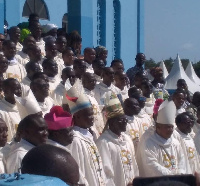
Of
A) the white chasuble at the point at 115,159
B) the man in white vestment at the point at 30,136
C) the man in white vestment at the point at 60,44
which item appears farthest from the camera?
the man in white vestment at the point at 60,44

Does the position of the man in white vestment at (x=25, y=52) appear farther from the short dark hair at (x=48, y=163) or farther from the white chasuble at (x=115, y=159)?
the short dark hair at (x=48, y=163)

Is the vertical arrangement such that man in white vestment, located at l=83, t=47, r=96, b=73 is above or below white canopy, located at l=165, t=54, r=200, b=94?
above

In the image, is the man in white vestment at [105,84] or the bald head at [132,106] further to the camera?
the man in white vestment at [105,84]

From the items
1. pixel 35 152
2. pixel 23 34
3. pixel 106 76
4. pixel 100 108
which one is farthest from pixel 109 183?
pixel 23 34

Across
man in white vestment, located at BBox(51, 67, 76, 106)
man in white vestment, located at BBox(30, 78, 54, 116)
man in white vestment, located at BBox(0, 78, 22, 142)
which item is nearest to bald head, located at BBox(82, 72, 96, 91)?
man in white vestment, located at BBox(51, 67, 76, 106)

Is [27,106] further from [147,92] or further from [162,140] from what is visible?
[147,92]

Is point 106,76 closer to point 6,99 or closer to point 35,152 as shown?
point 6,99

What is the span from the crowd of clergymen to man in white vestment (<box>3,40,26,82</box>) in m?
0.01

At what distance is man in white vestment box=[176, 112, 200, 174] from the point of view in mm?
6578

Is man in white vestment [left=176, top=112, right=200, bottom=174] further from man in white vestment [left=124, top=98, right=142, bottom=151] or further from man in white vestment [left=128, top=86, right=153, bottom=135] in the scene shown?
man in white vestment [left=124, top=98, right=142, bottom=151]

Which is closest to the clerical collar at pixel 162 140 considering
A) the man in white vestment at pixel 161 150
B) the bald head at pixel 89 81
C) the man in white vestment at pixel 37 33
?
the man in white vestment at pixel 161 150

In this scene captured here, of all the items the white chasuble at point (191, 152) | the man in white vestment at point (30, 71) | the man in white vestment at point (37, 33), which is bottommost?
the white chasuble at point (191, 152)

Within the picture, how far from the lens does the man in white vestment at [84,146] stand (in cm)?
483

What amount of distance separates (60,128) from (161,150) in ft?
5.83
